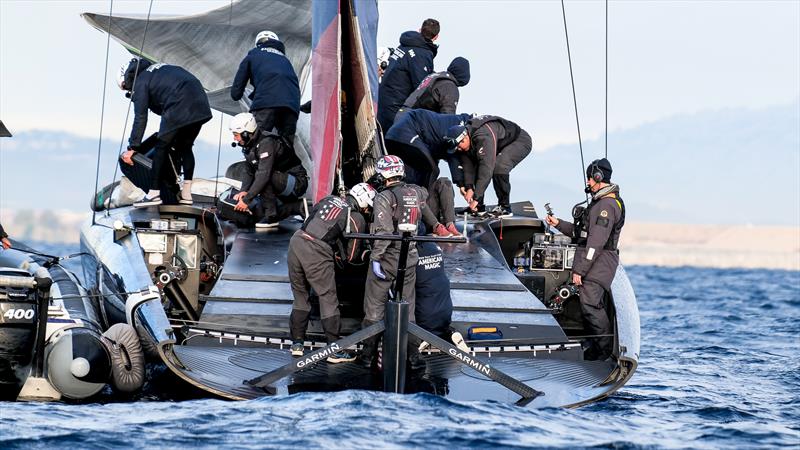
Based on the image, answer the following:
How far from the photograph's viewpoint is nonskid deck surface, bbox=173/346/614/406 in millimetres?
10492

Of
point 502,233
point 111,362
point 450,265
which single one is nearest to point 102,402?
point 111,362

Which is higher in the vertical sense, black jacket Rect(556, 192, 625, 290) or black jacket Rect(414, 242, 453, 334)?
black jacket Rect(556, 192, 625, 290)

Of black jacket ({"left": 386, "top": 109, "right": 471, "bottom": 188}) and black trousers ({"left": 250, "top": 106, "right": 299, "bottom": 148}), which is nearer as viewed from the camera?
black jacket ({"left": 386, "top": 109, "right": 471, "bottom": 188})

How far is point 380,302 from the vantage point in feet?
37.1

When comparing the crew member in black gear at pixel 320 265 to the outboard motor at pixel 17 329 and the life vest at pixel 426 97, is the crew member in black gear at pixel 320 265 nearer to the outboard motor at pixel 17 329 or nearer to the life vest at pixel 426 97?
the outboard motor at pixel 17 329

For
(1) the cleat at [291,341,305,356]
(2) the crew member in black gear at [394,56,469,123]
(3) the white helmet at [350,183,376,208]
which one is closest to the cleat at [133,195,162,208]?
(2) the crew member in black gear at [394,56,469,123]

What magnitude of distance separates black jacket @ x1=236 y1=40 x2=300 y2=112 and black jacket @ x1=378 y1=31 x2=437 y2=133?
1.30 metres

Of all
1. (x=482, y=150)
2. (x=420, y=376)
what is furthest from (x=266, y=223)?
(x=420, y=376)

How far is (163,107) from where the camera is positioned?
15242 millimetres

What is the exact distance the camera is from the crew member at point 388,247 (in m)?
11.2

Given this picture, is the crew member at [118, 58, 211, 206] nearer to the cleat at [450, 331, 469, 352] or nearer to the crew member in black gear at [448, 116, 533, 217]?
the crew member in black gear at [448, 116, 533, 217]

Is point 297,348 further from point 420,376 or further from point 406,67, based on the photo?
point 406,67

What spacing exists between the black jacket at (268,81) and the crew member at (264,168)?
0.34m

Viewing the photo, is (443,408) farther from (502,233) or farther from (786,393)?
(502,233)
